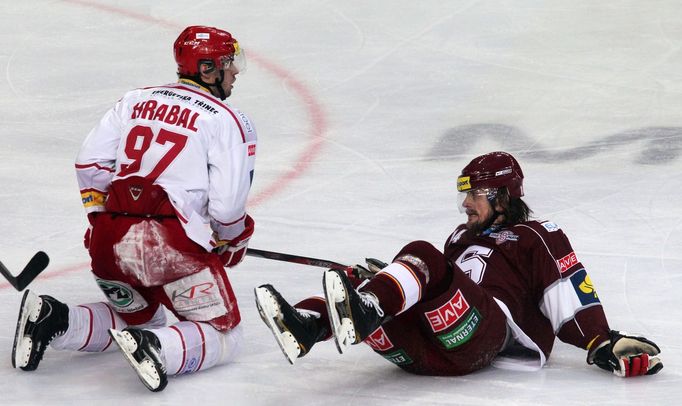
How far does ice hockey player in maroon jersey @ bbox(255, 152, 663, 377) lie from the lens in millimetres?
3434

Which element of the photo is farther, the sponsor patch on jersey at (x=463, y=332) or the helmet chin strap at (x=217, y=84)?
the helmet chin strap at (x=217, y=84)

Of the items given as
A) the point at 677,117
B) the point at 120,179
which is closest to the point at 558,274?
the point at 120,179

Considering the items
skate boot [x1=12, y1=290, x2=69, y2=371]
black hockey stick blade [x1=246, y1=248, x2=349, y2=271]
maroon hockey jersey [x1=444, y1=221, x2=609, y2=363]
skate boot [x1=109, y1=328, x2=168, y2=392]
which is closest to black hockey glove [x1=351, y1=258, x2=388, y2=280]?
black hockey stick blade [x1=246, y1=248, x2=349, y2=271]

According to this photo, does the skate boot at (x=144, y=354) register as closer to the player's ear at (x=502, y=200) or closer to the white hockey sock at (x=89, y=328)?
the white hockey sock at (x=89, y=328)

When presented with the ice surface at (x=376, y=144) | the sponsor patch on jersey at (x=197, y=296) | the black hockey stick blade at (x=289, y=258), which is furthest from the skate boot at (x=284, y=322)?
the black hockey stick blade at (x=289, y=258)

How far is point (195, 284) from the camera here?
3908mm

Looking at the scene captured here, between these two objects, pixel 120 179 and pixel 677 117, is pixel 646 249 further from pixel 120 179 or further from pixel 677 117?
pixel 120 179

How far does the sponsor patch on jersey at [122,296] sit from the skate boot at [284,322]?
803 millimetres

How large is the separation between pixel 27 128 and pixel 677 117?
388 centimetres

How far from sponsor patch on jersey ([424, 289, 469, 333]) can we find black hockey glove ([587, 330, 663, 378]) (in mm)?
494

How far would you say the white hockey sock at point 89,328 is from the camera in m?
4.04

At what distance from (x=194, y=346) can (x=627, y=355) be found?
1388mm

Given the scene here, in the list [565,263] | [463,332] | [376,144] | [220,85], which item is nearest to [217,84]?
[220,85]

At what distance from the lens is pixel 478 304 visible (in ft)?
12.3
